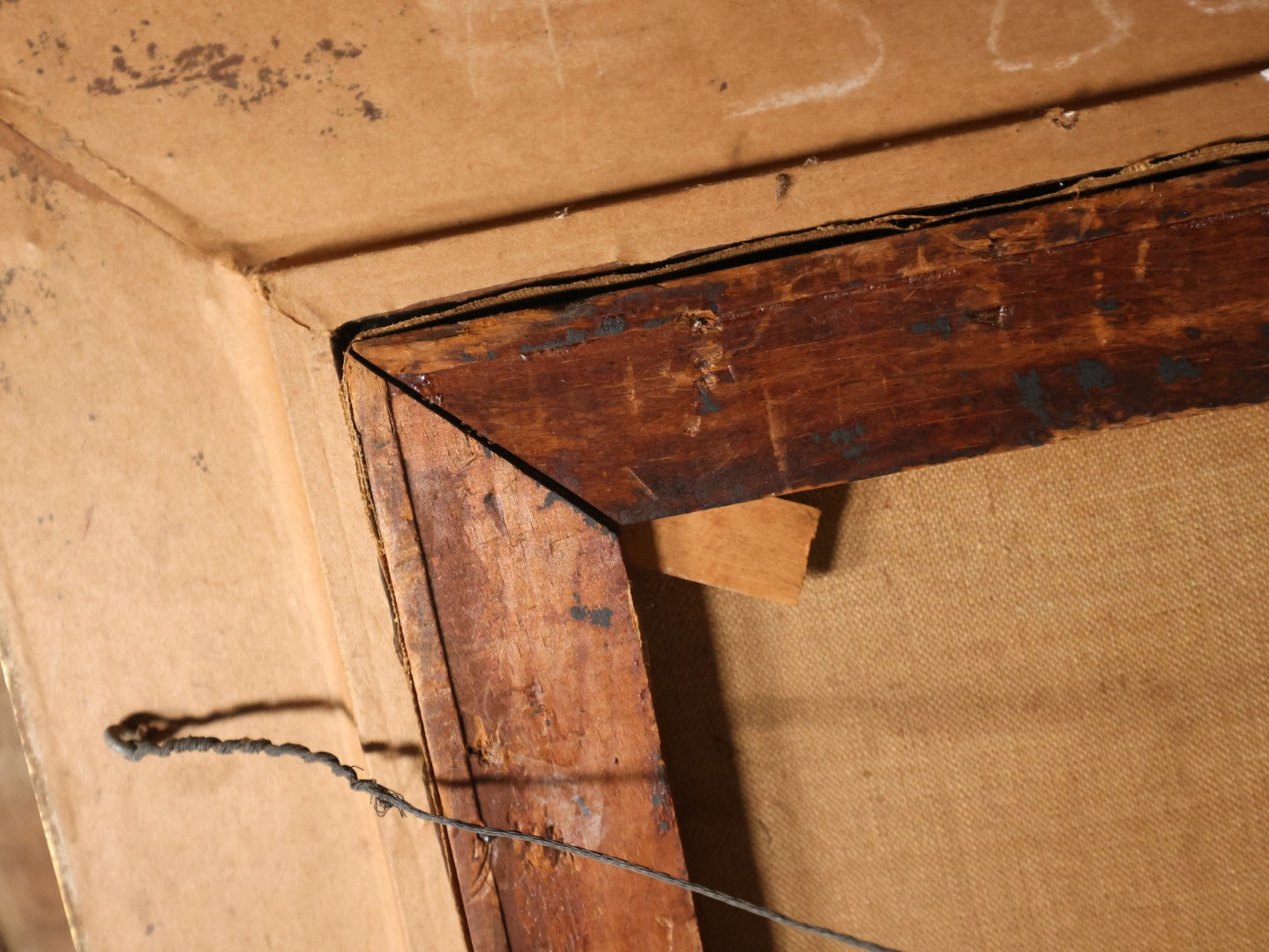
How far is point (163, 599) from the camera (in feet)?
3.01

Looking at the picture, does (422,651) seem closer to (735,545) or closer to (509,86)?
(735,545)

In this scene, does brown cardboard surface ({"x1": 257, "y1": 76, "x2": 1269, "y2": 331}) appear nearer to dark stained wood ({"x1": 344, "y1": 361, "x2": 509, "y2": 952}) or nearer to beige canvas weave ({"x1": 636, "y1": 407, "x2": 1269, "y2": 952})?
dark stained wood ({"x1": 344, "y1": 361, "x2": 509, "y2": 952})

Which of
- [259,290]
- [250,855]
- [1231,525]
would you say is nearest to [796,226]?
[259,290]

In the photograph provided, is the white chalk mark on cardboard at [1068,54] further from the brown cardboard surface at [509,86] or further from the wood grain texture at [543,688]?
the wood grain texture at [543,688]

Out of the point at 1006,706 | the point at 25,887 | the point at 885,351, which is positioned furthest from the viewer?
the point at 25,887

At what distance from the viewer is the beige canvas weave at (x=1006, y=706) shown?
1029 mm

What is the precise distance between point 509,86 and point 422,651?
0.60 meters

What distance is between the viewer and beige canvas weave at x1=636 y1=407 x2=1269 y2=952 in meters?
1.03

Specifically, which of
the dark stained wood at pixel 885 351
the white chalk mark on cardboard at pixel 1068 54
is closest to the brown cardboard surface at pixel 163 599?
the dark stained wood at pixel 885 351

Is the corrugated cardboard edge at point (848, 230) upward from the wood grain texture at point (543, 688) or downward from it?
upward

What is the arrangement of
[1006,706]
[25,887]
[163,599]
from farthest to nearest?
[25,887], [1006,706], [163,599]

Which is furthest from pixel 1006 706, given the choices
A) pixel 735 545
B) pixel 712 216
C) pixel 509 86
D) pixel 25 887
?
pixel 25 887

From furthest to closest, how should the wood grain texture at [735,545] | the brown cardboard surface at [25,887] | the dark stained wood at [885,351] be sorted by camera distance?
the brown cardboard surface at [25,887] → the wood grain texture at [735,545] → the dark stained wood at [885,351]

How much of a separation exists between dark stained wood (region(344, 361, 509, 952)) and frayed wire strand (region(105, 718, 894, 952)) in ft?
0.09
